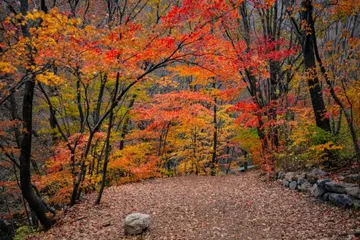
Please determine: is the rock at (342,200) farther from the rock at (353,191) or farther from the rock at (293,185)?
the rock at (293,185)

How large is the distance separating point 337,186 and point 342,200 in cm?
43

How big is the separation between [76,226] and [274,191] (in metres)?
6.65

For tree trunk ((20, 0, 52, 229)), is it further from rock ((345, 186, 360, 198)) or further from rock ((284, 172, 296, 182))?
rock ((345, 186, 360, 198))

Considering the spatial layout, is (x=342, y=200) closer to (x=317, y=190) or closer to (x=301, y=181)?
(x=317, y=190)

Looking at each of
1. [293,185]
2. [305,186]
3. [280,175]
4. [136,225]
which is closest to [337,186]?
[305,186]

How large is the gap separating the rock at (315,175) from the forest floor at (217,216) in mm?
561

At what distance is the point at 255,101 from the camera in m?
12.9

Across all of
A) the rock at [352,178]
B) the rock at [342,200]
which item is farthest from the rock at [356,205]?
the rock at [352,178]

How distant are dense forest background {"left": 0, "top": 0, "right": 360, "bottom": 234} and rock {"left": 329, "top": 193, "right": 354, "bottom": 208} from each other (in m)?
1.10

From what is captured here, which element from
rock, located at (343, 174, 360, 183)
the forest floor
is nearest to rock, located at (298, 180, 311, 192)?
the forest floor

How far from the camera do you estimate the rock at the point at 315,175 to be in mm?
8031

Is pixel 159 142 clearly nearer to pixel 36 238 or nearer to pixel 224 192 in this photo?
pixel 224 192

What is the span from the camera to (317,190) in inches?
295

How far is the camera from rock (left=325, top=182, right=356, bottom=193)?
642cm
